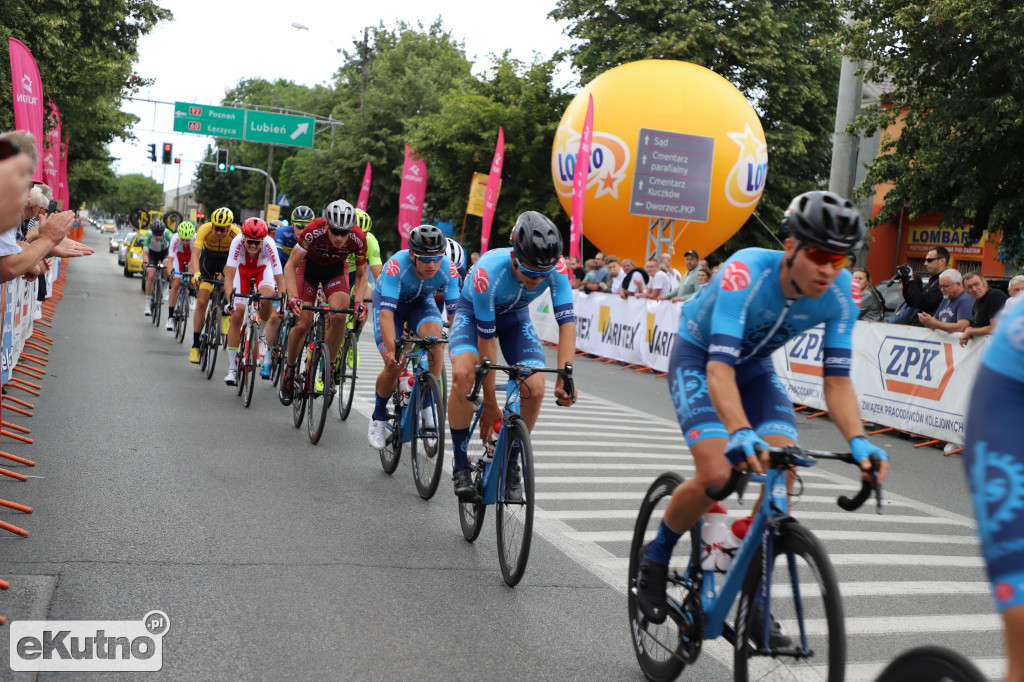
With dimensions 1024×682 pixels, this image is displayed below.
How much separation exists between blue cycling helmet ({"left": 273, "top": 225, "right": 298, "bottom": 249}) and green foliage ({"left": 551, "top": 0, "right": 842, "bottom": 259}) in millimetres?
22357

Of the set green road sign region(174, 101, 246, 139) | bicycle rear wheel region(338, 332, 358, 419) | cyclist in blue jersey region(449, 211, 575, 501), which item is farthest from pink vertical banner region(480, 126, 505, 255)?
green road sign region(174, 101, 246, 139)

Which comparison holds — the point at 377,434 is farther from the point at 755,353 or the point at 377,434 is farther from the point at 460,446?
the point at 755,353

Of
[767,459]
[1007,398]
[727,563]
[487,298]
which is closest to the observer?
[1007,398]

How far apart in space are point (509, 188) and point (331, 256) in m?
25.7

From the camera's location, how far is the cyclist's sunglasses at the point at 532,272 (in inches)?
231

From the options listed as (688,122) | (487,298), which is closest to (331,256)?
(487,298)

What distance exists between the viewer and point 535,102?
3625 cm

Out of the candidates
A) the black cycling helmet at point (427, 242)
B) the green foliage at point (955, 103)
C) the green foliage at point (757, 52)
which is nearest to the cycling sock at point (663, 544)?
the black cycling helmet at point (427, 242)

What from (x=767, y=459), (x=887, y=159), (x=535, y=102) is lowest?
(x=767, y=459)

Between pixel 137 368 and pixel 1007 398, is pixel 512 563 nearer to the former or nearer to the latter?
pixel 1007 398

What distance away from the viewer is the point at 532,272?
5.92 meters

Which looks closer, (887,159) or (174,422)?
(174,422)

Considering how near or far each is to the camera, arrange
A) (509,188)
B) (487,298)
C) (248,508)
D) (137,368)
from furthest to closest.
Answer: (509,188) < (137,368) < (248,508) < (487,298)

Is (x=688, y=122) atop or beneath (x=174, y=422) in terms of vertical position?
atop
